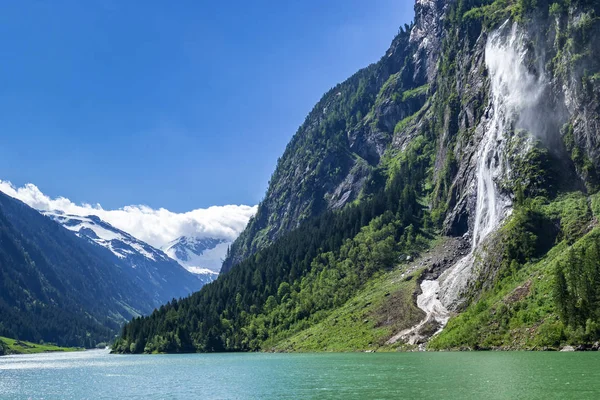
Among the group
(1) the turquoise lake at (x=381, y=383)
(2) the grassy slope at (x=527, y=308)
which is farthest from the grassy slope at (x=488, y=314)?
(1) the turquoise lake at (x=381, y=383)

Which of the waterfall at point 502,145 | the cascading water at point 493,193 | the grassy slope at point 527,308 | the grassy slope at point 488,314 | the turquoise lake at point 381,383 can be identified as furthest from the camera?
the waterfall at point 502,145

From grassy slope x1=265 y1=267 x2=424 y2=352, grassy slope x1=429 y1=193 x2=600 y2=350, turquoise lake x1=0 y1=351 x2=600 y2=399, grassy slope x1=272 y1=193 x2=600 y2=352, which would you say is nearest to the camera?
turquoise lake x1=0 y1=351 x2=600 y2=399

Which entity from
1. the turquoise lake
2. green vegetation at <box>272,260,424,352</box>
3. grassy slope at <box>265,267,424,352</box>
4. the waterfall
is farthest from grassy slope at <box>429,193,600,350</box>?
the waterfall

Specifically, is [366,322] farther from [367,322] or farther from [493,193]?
[493,193]

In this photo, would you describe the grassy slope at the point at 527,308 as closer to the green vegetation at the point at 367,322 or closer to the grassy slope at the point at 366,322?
the green vegetation at the point at 367,322

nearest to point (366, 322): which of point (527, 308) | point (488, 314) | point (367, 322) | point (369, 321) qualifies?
point (367, 322)

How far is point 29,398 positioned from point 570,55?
181578 millimetres

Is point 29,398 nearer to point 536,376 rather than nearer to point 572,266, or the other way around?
point 536,376

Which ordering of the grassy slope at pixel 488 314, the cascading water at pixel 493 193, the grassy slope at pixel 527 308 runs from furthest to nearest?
the cascading water at pixel 493 193 → the grassy slope at pixel 488 314 → the grassy slope at pixel 527 308

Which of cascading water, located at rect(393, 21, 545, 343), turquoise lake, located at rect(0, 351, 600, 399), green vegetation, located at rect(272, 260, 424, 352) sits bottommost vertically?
turquoise lake, located at rect(0, 351, 600, 399)

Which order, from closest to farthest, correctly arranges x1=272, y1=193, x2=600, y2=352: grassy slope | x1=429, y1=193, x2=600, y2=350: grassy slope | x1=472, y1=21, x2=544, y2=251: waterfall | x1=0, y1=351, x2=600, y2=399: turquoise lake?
x1=0, y1=351, x2=600, y2=399: turquoise lake < x1=429, y1=193, x2=600, y2=350: grassy slope < x1=272, y1=193, x2=600, y2=352: grassy slope < x1=472, y1=21, x2=544, y2=251: waterfall

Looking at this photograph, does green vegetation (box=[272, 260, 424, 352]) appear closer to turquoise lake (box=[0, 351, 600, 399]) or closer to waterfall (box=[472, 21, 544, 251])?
waterfall (box=[472, 21, 544, 251])

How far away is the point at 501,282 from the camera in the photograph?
140 metres

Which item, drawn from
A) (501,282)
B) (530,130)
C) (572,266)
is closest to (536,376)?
(572,266)
